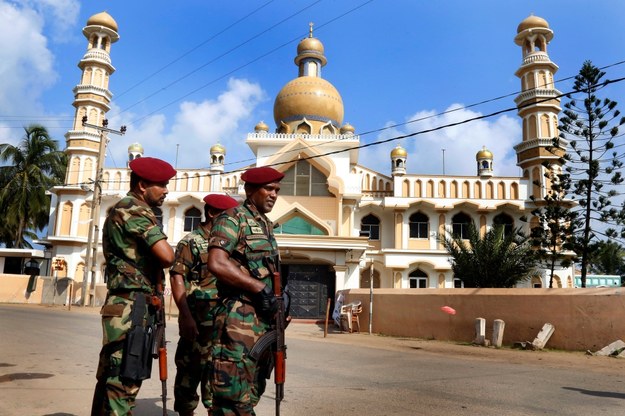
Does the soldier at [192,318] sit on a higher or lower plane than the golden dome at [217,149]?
lower

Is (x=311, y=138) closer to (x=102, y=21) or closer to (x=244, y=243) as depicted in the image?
(x=102, y=21)

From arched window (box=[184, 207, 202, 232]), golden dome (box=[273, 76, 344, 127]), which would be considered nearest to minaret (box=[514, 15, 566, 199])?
golden dome (box=[273, 76, 344, 127])

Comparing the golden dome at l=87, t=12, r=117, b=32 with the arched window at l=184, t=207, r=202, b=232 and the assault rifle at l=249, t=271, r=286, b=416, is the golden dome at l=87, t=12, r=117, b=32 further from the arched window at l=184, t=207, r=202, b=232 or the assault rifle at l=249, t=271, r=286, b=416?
the assault rifle at l=249, t=271, r=286, b=416

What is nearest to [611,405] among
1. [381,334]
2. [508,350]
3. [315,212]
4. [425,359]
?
[425,359]

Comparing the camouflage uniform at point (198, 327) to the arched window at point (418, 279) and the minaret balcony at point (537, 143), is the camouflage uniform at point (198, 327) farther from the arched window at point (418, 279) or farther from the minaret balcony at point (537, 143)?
the minaret balcony at point (537, 143)

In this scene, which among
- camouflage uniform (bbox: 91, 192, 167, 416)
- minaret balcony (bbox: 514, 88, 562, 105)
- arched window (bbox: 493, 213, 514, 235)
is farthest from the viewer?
arched window (bbox: 493, 213, 514, 235)

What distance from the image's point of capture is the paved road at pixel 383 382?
4605 mm

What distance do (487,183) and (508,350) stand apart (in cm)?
1752

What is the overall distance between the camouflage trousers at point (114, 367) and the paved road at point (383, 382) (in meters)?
1.47

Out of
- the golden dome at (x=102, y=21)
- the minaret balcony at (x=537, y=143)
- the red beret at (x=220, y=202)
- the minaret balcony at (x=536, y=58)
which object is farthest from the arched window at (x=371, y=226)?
the red beret at (x=220, y=202)

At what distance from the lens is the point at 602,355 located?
31.9 ft

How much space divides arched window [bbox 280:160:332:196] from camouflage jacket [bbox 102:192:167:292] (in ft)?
68.2

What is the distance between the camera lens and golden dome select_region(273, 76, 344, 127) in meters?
29.4

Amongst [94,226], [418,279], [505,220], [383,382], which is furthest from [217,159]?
[383,382]
